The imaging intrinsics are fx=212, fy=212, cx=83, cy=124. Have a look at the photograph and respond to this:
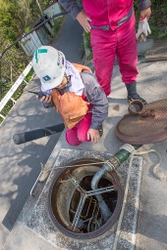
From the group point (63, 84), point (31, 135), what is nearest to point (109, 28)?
point (63, 84)

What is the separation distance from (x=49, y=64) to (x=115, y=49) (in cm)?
110

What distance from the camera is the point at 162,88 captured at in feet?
11.0

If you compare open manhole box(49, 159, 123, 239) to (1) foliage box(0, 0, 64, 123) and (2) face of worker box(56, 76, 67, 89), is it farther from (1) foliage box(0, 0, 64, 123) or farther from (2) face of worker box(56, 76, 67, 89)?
(1) foliage box(0, 0, 64, 123)

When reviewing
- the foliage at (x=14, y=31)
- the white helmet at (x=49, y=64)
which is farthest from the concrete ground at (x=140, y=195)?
the foliage at (x=14, y=31)

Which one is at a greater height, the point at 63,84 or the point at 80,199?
the point at 63,84

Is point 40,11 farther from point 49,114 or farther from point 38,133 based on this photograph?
point 38,133

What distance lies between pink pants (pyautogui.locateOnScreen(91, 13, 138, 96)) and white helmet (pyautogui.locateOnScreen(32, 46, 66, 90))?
0.75 meters

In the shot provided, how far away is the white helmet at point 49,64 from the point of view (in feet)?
7.08

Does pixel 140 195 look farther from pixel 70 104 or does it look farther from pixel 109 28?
pixel 109 28

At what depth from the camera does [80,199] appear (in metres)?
3.02

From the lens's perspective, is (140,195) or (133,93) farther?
(133,93)

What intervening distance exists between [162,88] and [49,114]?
2.72m

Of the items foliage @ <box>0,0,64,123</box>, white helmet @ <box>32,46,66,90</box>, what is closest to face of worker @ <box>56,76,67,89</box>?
white helmet @ <box>32,46,66,90</box>

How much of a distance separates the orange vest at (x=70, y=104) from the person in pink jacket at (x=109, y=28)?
17.6 inches
